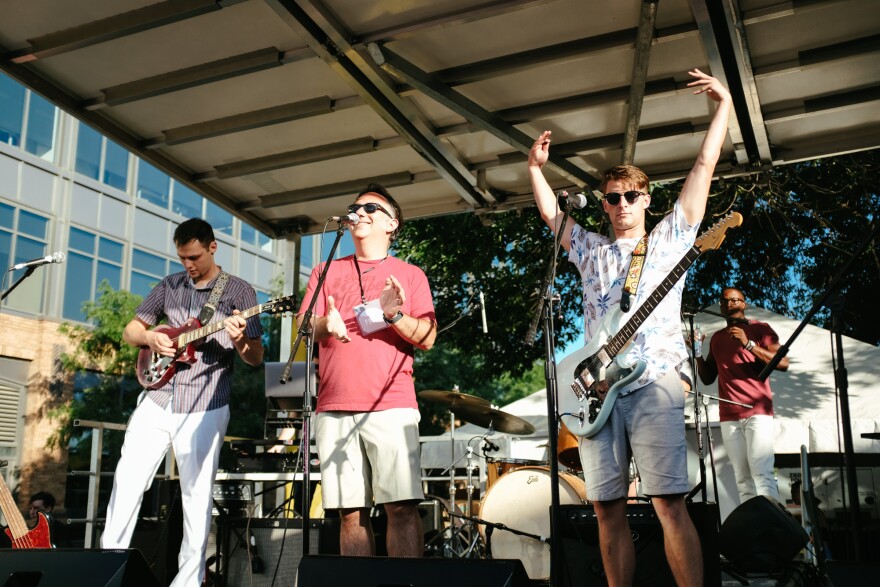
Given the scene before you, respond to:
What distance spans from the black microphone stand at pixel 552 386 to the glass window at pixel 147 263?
23771 millimetres

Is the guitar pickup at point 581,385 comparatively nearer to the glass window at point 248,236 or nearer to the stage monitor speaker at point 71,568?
the stage monitor speaker at point 71,568

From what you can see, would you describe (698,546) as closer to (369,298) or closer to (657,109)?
(369,298)

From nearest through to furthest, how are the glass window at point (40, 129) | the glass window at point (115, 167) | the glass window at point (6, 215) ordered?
1. the glass window at point (6, 215)
2. the glass window at point (40, 129)
3. the glass window at point (115, 167)

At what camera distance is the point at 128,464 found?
4.48 metres

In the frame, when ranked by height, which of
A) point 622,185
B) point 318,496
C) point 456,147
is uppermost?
point 456,147

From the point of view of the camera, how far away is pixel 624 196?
12.2 ft

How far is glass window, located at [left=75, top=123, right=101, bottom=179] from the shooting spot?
2339 cm

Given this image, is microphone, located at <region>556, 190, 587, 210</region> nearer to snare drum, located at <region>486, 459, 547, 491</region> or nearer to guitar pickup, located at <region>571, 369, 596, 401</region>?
guitar pickup, located at <region>571, 369, 596, 401</region>

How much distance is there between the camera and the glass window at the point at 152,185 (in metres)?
25.9

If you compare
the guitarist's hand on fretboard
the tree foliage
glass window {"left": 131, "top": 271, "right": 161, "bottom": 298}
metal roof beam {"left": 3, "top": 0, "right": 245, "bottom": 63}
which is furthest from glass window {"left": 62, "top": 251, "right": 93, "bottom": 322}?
the guitarist's hand on fretboard

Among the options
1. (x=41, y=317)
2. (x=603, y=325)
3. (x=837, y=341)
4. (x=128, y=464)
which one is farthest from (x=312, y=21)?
(x=41, y=317)

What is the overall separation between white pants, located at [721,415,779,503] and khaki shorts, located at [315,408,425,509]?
12.9ft

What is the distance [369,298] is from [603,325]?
121cm

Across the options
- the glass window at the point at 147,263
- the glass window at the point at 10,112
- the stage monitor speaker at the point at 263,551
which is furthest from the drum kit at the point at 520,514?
the glass window at the point at 147,263
